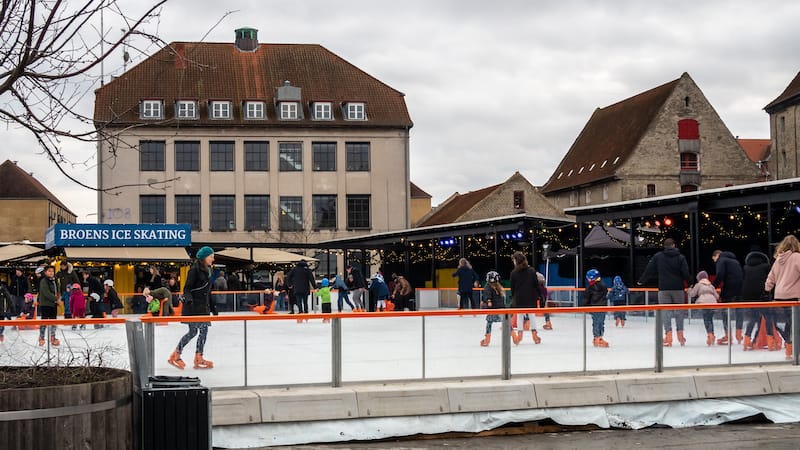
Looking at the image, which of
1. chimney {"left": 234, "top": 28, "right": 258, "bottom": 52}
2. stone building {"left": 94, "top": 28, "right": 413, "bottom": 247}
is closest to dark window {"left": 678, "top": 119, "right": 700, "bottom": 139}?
stone building {"left": 94, "top": 28, "right": 413, "bottom": 247}

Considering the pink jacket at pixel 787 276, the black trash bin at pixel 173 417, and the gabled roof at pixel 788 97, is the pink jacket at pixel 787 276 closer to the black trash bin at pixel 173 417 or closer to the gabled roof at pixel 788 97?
the black trash bin at pixel 173 417

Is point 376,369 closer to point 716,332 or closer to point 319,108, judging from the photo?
point 716,332

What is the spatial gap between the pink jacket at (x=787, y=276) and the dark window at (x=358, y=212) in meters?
52.4

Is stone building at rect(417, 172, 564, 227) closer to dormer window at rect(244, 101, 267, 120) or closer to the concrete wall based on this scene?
the concrete wall

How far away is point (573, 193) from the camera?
3022 inches

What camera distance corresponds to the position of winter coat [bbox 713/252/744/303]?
18062mm

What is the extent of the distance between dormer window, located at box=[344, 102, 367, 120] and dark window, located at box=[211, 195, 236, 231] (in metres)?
8.66

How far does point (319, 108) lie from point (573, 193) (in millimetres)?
20284

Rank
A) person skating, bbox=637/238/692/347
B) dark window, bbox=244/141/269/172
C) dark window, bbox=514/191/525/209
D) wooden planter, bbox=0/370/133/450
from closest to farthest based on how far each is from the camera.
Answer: wooden planter, bbox=0/370/133/450 < person skating, bbox=637/238/692/347 < dark window, bbox=244/141/269/172 < dark window, bbox=514/191/525/209

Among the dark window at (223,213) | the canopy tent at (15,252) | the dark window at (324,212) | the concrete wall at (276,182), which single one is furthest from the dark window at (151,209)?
the canopy tent at (15,252)

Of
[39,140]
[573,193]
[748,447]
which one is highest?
[573,193]

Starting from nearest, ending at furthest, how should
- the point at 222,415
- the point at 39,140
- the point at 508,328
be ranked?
the point at 39,140 → the point at 222,415 → the point at 508,328

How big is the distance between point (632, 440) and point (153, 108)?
2222 inches

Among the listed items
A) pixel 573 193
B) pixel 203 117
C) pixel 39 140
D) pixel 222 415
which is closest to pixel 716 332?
pixel 222 415
